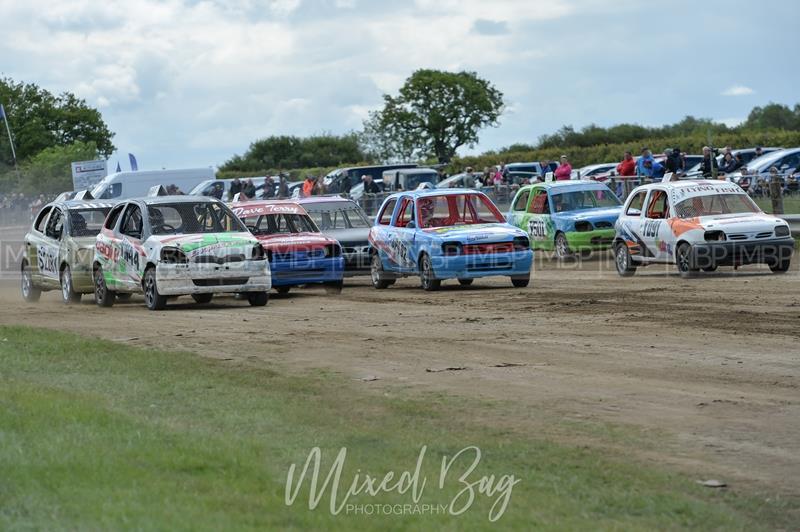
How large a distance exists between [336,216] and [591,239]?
557cm

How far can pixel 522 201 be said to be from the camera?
2900 cm

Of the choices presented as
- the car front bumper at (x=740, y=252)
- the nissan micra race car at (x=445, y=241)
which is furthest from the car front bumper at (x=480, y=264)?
the car front bumper at (x=740, y=252)

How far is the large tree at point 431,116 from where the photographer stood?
108625 mm

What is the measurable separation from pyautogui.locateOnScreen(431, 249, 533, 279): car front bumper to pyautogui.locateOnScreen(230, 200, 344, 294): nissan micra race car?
154 cm

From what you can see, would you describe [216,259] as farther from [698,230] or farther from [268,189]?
[268,189]

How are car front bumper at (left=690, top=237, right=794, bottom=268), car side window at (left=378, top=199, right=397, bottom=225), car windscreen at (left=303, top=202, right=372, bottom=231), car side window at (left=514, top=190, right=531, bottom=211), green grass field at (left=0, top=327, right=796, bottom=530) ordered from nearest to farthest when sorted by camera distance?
green grass field at (left=0, top=327, right=796, bottom=530) < car front bumper at (left=690, top=237, right=794, bottom=268) < car side window at (left=378, top=199, right=397, bottom=225) < car windscreen at (left=303, top=202, right=372, bottom=231) < car side window at (left=514, top=190, right=531, bottom=211)

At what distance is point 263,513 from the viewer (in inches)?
246

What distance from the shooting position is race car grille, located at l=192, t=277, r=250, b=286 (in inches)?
712

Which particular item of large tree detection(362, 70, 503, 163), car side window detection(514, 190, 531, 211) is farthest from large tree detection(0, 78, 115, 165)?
car side window detection(514, 190, 531, 211)

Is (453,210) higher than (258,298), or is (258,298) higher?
(453,210)

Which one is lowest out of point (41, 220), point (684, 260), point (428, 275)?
point (684, 260)

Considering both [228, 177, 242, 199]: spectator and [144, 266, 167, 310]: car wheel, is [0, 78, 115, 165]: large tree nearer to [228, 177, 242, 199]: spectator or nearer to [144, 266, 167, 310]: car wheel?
[228, 177, 242, 199]: spectator

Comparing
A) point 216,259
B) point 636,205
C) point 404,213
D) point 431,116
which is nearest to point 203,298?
point 216,259

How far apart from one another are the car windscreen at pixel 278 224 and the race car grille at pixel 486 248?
8.85 feet
